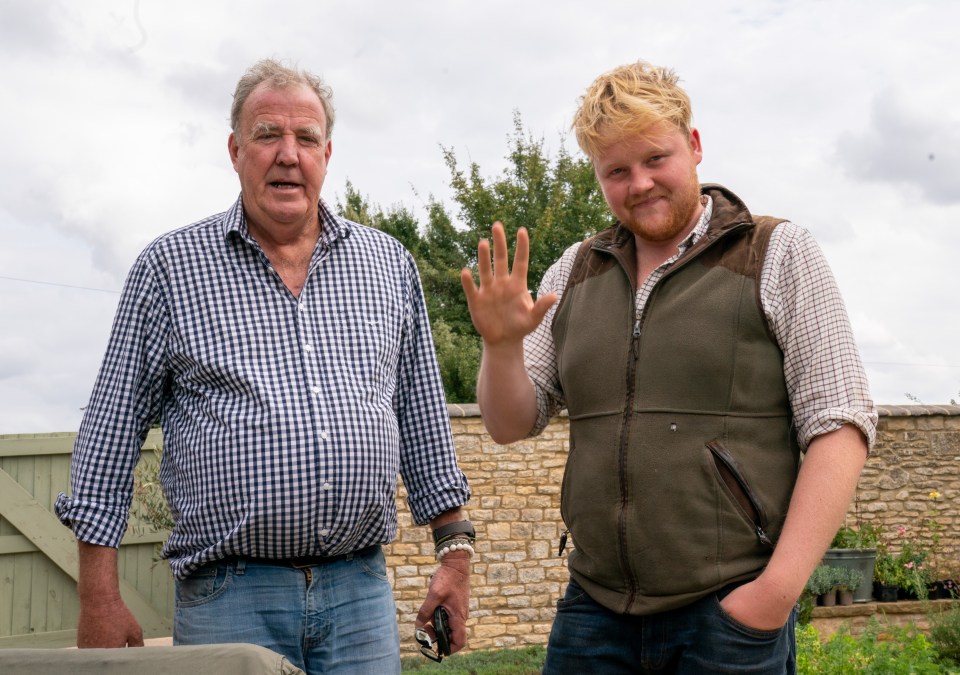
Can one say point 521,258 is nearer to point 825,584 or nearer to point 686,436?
point 686,436

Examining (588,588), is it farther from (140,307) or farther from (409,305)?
(140,307)

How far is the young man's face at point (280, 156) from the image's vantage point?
2.54 metres

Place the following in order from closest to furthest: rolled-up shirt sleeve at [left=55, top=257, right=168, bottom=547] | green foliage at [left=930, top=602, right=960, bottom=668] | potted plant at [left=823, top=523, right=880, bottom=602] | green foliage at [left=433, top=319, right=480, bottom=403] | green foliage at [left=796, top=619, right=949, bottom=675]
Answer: rolled-up shirt sleeve at [left=55, top=257, right=168, bottom=547] → green foliage at [left=796, top=619, right=949, bottom=675] → green foliage at [left=930, top=602, right=960, bottom=668] → potted plant at [left=823, top=523, right=880, bottom=602] → green foliage at [left=433, top=319, right=480, bottom=403]

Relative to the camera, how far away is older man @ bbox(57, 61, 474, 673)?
7.64 feet

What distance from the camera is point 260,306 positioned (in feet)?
8.24

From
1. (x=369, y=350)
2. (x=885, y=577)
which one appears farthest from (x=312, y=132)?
(x=885, y=577)

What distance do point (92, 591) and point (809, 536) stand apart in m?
1.64

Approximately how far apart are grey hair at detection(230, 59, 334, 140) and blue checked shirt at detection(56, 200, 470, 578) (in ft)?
0.87

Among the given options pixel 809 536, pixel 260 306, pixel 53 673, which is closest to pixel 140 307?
pixel 260 306

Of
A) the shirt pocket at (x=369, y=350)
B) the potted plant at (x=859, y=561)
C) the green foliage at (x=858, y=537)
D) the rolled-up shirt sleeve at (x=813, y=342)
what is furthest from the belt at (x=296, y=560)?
the green foliage at (x=858, y=537)

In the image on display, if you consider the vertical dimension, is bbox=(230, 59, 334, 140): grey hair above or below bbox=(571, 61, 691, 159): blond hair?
above

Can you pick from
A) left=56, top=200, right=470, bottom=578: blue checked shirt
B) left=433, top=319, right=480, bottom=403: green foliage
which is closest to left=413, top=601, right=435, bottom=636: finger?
left=56, top=200, right=470, bottom=578: blue checked shirt

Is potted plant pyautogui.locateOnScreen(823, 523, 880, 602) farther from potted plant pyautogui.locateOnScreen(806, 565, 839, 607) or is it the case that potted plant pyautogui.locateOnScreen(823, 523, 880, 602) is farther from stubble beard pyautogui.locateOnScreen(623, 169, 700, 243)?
stubble beard pyautogui.locateOnScreen(623, 169, 700, 243)

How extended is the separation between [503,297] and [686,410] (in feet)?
1.47
